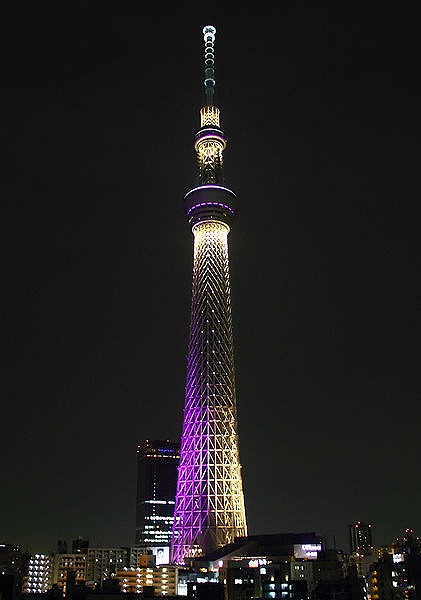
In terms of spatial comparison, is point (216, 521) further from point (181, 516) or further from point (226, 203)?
point (226, 203)

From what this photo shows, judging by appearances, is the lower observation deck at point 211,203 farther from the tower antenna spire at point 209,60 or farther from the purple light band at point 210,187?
the tower antenna spire at point 209,60

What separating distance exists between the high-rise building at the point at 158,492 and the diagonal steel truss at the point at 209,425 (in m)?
84.6

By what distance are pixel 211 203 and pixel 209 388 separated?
16550 millimetres

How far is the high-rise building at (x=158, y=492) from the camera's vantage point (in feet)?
450

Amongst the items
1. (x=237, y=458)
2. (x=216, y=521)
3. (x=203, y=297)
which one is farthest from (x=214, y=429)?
(x=203, y=297)

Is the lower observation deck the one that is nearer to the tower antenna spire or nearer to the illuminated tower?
the illuminated tower

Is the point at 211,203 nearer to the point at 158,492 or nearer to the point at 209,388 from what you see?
the point at 209,388

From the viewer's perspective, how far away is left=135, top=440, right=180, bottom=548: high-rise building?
5399 inches

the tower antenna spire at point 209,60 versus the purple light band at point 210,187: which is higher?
the tower antenna spire at point 209,60

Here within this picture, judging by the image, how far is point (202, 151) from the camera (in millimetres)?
65500

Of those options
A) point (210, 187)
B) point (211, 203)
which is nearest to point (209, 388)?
point (211, 203)

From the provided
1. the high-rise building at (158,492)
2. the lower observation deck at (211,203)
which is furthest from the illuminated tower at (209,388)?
the high-rise building at (158,492)

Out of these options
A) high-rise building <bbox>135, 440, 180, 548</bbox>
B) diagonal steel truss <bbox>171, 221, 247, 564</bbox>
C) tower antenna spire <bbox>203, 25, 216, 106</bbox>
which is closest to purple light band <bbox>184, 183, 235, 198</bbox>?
diagonal steel truss <bbox>171, 221, 247, 564</bbox>

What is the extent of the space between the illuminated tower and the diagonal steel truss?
71mm
